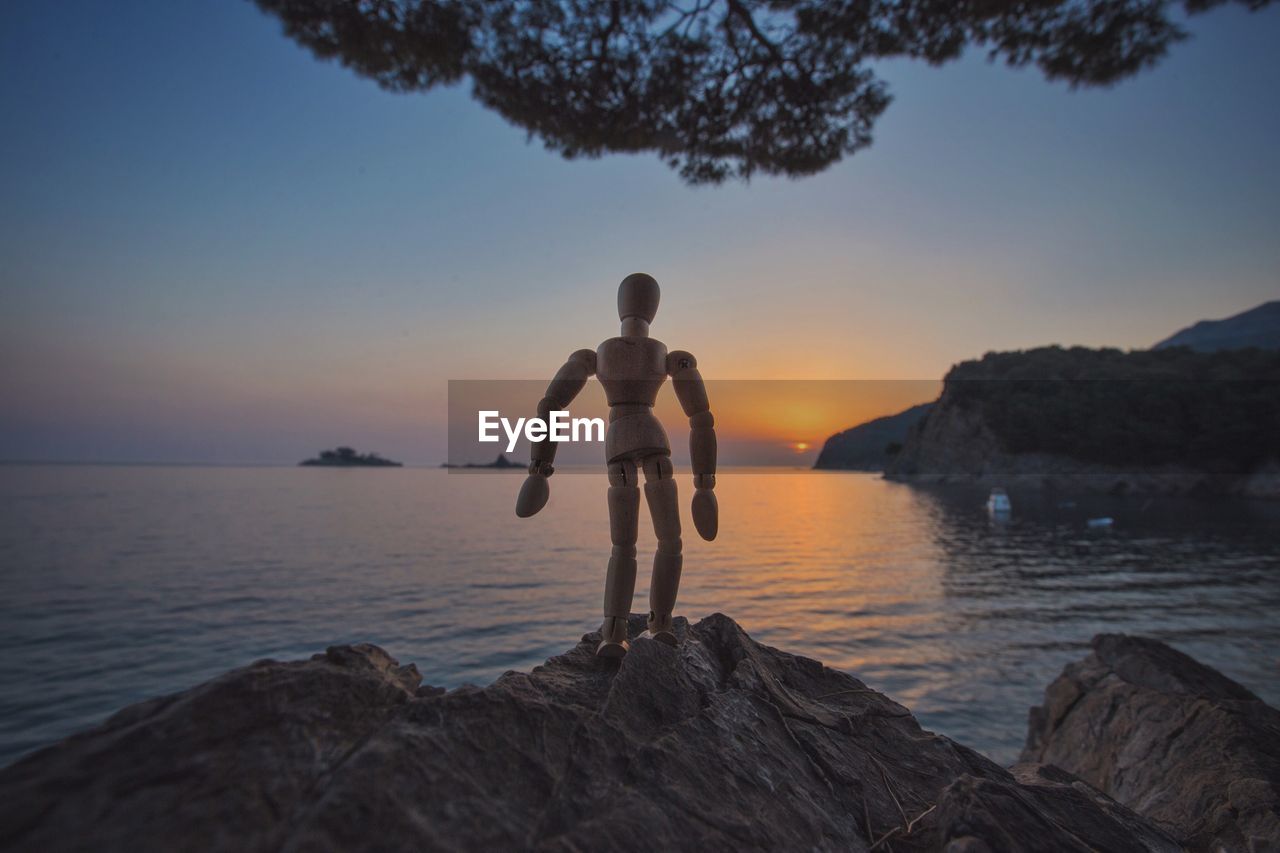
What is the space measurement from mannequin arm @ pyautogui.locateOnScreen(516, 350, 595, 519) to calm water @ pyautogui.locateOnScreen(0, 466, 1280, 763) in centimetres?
660

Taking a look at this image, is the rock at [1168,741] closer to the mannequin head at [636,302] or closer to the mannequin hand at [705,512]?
the mannequin hand at [705,512]

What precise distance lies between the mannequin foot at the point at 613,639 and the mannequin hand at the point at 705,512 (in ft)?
2.81

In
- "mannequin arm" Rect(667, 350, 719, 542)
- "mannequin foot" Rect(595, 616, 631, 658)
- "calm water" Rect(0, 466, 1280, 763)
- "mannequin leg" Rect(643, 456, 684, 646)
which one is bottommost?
"calm water" Rect(0, 466, 1280, 763)

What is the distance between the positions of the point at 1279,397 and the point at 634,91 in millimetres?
78818

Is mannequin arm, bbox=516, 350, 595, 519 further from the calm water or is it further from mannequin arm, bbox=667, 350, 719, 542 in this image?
the calm water

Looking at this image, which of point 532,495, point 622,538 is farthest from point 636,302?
point 622,538

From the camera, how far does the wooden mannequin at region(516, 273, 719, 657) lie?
13.4 ft

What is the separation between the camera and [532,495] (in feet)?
13.9

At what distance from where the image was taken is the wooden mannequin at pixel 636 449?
4.08 metres

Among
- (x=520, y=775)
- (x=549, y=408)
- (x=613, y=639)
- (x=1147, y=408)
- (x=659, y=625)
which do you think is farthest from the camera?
(x=1147, y=408)

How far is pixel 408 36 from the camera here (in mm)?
8297

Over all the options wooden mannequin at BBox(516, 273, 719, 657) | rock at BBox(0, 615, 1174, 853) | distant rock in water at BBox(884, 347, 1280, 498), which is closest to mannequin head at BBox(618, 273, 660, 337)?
wooden mannequin at BBox(516, 273, 719, 657)

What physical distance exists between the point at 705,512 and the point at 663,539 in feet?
1.20

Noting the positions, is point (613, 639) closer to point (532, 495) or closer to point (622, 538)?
point (622, 538)
